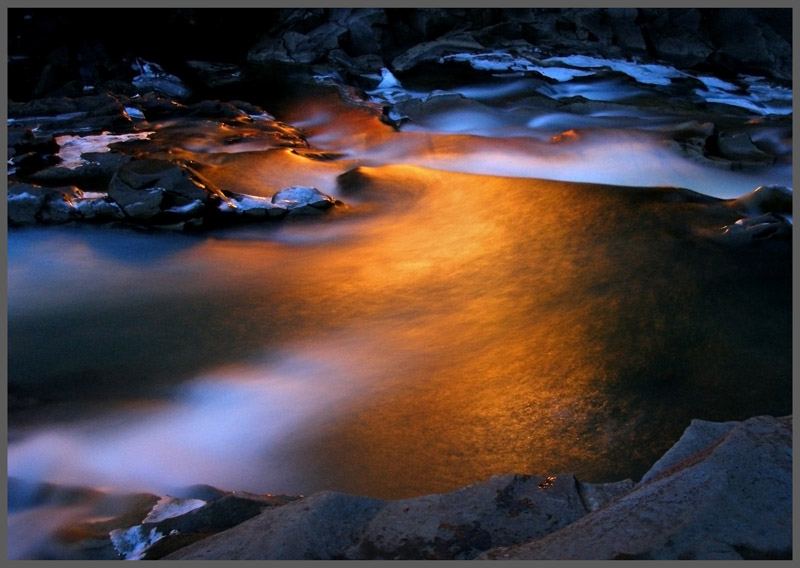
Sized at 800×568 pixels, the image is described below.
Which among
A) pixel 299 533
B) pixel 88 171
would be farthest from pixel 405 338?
pixel 88 171

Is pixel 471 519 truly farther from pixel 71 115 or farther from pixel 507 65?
pixel 507 65

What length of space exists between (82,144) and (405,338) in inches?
278

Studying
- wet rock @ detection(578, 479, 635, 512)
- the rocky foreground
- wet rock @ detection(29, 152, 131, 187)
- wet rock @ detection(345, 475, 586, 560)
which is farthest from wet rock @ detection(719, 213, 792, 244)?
wet rock @ detection(29, 152, 131, 187)

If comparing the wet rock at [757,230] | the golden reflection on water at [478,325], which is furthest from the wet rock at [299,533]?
the wet rock at [757,230]

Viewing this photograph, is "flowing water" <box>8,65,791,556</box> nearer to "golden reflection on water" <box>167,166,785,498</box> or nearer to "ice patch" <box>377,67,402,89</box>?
"golden reflection on water" <box>167,166,785,498</box>

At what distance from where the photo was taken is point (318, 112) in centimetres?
1264

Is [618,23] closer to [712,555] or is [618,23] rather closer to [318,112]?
[318,112]

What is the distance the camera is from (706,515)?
2.14m

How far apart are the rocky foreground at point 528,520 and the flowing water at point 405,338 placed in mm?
641

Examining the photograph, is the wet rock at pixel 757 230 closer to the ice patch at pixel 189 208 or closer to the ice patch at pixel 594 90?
the ice patch at pixel 189 208

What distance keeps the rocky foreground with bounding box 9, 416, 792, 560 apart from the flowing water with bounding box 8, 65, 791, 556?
64 centimetres

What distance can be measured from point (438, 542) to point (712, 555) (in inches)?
34.6

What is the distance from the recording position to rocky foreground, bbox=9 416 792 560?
2.11 meters

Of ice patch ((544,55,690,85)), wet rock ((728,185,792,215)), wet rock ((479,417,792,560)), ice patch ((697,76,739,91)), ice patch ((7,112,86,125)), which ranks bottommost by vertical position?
wet rock ((479,417,792,560))
